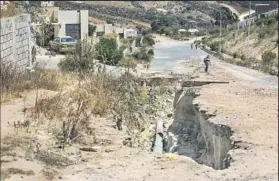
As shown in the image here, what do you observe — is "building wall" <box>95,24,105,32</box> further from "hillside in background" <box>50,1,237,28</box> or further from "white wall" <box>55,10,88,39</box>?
"hillside in background" <box>50,1,237,28</box>

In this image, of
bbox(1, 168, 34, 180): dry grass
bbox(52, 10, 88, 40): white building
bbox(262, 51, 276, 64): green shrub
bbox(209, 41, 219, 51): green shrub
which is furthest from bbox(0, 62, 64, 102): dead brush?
bbox(209, 41, 219, 51): green shrub

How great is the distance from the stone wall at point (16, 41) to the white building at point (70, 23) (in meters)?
16.0

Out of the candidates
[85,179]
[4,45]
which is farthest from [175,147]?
[85,179]

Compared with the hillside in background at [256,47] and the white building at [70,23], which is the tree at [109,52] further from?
the hillside in background at [256,47]

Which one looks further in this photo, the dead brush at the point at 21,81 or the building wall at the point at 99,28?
the building wall at the point at 99,28

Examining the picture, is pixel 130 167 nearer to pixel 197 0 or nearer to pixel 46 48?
pixel 46 48

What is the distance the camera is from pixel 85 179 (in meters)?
8.52

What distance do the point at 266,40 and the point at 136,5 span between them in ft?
196

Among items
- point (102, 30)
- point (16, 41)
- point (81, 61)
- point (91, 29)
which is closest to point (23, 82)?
point (16, 41)

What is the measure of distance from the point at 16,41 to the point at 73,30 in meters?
20.6

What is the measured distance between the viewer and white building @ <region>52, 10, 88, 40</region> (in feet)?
110

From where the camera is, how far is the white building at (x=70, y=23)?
33531 mm

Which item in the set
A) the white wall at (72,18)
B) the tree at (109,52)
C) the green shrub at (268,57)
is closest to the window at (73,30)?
the white wall at (72,18)

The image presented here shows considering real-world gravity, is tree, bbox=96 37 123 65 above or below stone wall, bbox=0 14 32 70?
below
